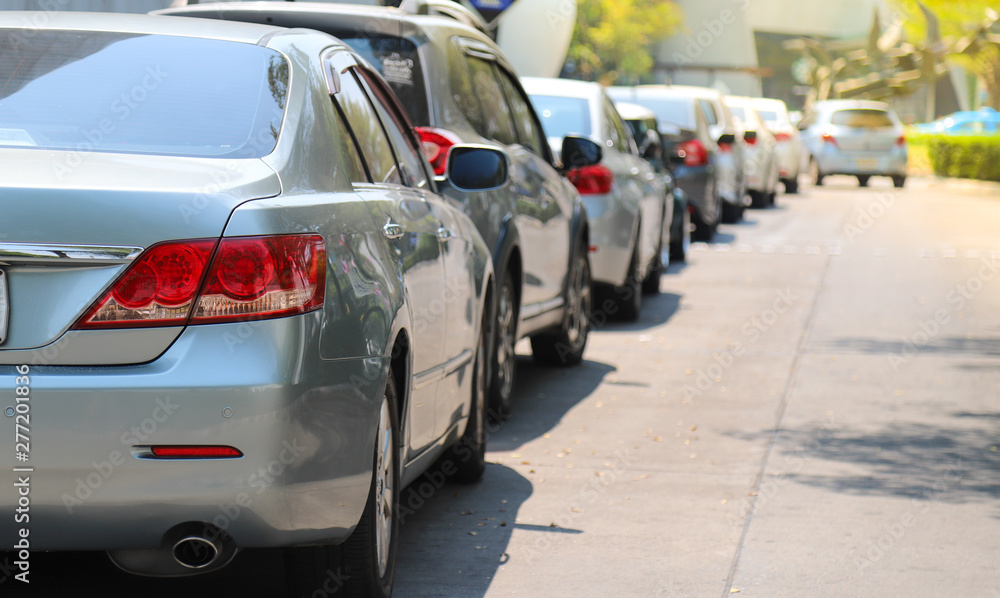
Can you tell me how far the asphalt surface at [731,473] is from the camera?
468 centimetres

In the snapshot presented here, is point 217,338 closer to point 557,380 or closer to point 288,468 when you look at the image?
point 288,468

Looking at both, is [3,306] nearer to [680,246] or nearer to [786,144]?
[680,246]

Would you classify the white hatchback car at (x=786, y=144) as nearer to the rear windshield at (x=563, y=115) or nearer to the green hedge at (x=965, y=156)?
the green hedge at (x=965, y=156)

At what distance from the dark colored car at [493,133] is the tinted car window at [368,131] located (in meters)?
1.74

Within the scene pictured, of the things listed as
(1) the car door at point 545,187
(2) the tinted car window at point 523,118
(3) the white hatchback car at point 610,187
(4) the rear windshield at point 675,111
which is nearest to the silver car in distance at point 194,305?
(1) the car door at point 545,187

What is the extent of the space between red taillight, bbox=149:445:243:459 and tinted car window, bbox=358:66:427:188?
1.79 meters

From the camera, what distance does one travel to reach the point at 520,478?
6121mm

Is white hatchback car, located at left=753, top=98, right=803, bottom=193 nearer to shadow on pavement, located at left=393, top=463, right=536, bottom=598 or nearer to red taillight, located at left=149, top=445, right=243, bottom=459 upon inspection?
shadow on pavement, located at left=393, top=463, right=536, bottom=598

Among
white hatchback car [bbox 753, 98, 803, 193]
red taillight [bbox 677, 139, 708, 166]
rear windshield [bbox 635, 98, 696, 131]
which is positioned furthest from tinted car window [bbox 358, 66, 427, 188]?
white hatchback car [bbox 753, 98, 803, 193]

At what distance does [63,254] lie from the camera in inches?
129

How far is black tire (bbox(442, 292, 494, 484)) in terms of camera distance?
5715 millimetres

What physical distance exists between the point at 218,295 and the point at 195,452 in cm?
35

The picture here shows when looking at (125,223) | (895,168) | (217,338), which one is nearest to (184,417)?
(217,338)

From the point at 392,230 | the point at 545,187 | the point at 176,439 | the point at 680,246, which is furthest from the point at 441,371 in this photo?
the point at 680,246
